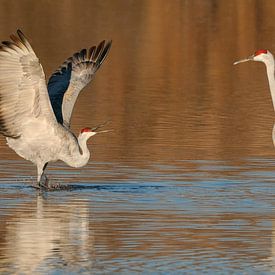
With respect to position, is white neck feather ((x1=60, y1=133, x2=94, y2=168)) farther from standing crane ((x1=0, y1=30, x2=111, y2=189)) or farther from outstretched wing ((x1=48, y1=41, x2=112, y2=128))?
outstretched wing ((x1=48, y1=41, x2=112, y2=128))

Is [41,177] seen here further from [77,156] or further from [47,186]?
[77,156]

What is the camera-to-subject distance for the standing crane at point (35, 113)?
16.2 metres

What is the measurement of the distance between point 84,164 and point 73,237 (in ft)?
12.0

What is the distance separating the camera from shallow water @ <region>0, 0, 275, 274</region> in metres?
12.6

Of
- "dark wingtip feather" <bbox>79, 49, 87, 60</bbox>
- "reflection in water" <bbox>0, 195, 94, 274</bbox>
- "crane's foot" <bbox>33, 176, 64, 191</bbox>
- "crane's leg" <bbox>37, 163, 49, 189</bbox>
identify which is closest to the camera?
"reflection in water" <bbox>0, 195, 94, 274</bbox>

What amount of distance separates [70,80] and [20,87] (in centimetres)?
236

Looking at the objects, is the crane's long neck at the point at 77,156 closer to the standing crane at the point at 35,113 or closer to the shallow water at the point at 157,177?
the standing crane at the point at 35,113

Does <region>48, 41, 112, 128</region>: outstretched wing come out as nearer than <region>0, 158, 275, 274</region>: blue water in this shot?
No

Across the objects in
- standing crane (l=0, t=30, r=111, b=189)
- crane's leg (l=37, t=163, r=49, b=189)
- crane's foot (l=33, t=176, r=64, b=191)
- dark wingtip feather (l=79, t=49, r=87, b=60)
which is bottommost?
crane's foot (l=33, t=176, r=64, b=191)

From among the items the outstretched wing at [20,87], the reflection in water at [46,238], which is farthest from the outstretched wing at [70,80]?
the reflection in water at [46,238]

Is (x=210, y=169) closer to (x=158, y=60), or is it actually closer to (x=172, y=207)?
(x=172, y=207)

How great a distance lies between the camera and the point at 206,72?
1206 inches

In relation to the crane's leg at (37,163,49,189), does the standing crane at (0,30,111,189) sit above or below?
above

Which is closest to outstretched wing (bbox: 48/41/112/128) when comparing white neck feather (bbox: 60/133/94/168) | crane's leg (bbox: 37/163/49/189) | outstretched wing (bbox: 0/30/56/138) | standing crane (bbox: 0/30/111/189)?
standing crane (bbox: 0/30/111/189)
